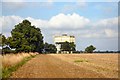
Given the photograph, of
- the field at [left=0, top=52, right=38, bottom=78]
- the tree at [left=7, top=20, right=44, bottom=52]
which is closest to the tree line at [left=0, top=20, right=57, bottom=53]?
the tree at [left=7, top=20, right=44, bottom=52]

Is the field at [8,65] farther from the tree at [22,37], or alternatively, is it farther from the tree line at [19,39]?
the tree at [22,37]

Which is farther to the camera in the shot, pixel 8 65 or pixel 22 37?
pixel 22 37

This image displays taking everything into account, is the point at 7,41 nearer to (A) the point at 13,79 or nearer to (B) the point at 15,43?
(B) the point at 15,43

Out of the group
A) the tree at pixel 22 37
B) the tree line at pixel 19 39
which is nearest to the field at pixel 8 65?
the tree line at pixel 19 39

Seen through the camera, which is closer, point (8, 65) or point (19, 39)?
point (8, 65)

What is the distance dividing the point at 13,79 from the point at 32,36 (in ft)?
314

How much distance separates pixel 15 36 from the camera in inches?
3516

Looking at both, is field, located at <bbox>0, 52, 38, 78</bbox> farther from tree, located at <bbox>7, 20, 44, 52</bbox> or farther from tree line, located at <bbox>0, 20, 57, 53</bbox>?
tree, located at <bbox>7, 20, 44, 52</bbox>

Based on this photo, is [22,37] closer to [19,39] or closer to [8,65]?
[19,39]

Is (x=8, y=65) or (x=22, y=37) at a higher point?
(x=22, y=37)

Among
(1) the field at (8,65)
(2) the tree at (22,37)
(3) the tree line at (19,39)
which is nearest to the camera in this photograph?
(1) the field at (8,65)

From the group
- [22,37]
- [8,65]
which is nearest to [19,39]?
[22,37]

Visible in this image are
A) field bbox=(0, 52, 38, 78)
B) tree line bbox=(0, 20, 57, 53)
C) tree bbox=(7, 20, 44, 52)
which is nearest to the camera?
field bbox=(0, 52, 38, 78)

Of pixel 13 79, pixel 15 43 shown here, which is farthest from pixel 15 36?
pixel 13 79
